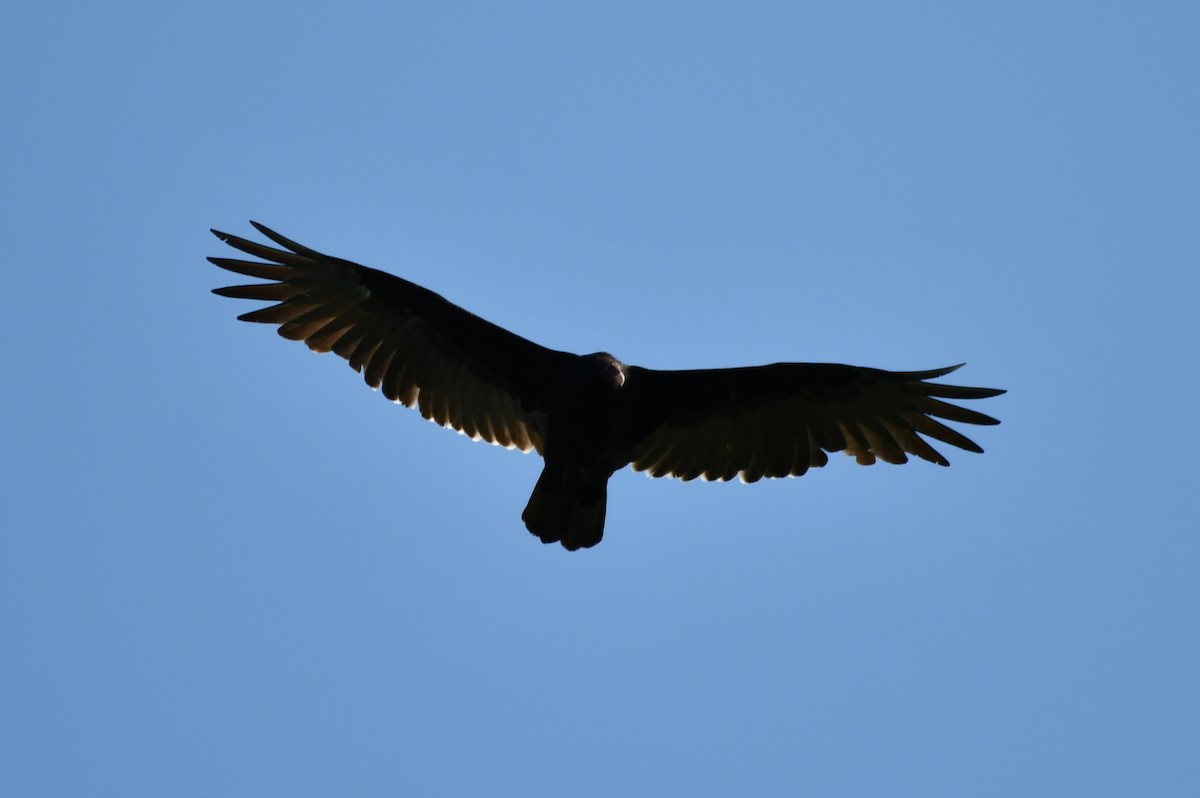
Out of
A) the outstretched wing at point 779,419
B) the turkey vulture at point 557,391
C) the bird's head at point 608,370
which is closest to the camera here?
the bird's head at point 608,370

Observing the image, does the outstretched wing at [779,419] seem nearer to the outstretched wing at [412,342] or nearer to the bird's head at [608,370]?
the bird's head at [608,370]

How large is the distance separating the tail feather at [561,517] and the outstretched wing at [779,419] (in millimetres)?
615

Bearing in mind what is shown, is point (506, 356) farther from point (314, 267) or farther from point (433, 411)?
point (314, 267)

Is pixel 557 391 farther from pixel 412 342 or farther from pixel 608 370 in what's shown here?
pixel 412 342

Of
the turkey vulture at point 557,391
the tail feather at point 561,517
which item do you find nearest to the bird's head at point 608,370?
the turkey vulture at point 557,391

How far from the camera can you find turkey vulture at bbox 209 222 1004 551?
440 inches

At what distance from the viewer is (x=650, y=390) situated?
11.2 meters

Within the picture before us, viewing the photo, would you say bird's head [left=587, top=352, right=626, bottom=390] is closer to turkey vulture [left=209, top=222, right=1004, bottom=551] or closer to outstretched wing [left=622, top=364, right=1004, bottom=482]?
turkey vulture [left=209, top=222, right=1004, bottom=551]

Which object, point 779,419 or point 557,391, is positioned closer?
point 557,391

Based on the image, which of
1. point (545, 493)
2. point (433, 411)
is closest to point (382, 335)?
point (433, 411)

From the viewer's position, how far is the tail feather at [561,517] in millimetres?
11023

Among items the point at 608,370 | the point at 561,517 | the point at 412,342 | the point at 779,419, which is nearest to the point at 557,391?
the point at 608,370

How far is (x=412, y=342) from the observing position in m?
11.6

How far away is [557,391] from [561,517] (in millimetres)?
857
